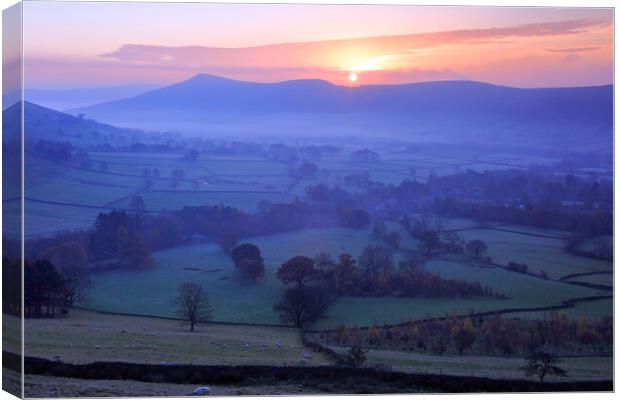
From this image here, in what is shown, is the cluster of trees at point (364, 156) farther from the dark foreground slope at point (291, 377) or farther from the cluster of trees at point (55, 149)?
the cluster of trees at point (55, 149)

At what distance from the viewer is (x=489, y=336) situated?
12.7m

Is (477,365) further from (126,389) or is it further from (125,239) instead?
(125,239)

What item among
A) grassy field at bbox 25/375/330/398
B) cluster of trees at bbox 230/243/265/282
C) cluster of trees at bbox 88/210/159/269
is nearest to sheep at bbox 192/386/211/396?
grassy field at bbox 25/375/330/398

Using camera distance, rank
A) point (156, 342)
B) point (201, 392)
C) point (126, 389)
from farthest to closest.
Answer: point (156, 342), point (201, 392), point (126, 389)

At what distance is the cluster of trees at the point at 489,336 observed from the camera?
12.5m

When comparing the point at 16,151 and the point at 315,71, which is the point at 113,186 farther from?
the point at 315,71

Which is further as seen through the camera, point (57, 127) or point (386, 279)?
point (386, 279)

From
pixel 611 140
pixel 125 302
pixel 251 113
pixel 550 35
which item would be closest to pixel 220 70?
pixel 251 113

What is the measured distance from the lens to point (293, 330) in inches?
493

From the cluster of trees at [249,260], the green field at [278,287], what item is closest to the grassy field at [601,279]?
the green field at [278,287]

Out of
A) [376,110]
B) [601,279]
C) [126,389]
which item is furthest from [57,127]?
[601,279]

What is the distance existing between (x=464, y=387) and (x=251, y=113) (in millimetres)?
4444

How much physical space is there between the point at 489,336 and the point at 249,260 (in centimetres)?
319

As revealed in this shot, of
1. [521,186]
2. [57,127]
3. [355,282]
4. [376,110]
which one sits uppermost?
[376,110]
